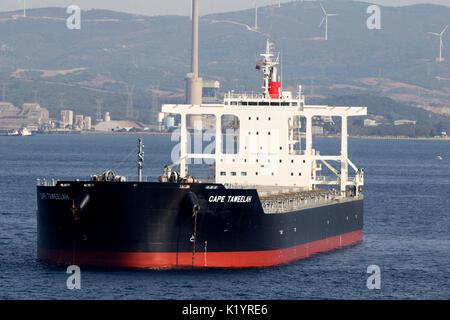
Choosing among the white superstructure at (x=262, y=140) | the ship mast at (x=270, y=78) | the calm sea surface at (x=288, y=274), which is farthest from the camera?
the ship mast at (x=270, y=78)

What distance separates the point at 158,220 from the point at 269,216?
6.08 meters

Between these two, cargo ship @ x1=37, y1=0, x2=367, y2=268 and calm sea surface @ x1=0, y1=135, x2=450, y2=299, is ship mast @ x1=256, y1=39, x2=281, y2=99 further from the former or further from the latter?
calm sea surface @ x1=0, y1=135, x2=450, y2=299

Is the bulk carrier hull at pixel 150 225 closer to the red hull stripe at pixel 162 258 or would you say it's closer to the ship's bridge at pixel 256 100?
the red hull stripe at pixel 162 258

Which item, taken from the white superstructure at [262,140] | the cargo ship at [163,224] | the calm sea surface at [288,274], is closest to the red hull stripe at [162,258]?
the cargo ship at [163,224]

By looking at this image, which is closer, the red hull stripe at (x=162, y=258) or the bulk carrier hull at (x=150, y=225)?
the bulk carrier hull at (x=150, y=225)

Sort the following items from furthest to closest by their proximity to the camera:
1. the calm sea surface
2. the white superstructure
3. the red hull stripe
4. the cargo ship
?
1. the white superstructure
2. the red hull stripe
3. the cargo ship
4. the calm sea surface

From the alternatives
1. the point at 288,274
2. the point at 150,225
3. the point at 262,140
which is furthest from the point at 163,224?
the point at 262,140

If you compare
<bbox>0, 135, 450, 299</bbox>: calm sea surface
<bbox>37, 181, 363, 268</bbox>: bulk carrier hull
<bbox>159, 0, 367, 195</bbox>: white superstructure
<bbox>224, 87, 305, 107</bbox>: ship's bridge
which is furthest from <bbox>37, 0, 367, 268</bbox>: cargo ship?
<bbox>224, 87, 305, 107</bbox>: ship's bridge

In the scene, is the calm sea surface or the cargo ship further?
the cargo ship

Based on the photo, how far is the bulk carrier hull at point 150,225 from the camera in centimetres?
4803

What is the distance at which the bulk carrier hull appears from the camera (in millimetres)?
48031

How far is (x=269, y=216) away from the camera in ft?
168
